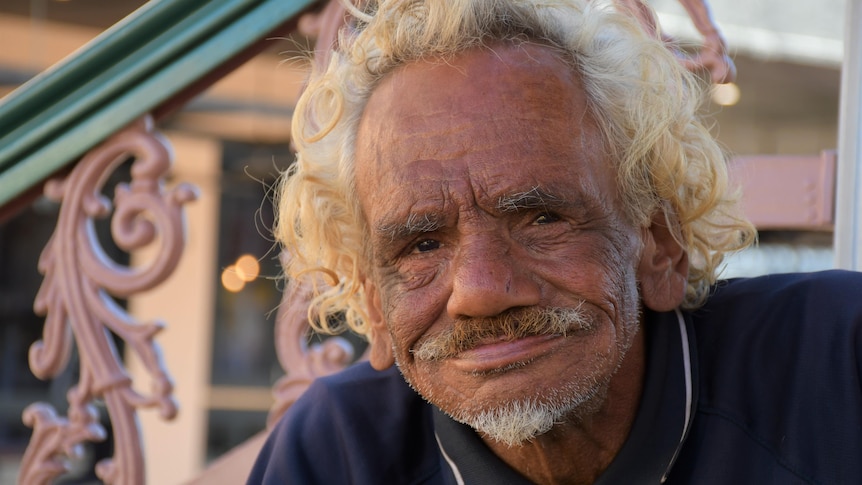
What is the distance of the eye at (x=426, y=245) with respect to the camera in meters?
1.73

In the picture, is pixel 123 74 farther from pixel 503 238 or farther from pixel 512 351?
pixel 512 351

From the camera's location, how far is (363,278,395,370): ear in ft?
6.44

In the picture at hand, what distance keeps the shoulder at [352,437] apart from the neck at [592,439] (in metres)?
0.24

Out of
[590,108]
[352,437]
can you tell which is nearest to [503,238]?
[590,108]

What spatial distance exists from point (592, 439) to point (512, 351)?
280 millimetres

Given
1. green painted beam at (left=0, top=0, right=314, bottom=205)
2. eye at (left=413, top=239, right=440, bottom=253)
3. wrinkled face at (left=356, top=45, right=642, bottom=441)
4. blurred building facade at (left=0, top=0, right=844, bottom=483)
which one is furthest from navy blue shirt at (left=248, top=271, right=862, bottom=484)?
blurred building facade at (left=0, top=0, right=844, bottom=483)

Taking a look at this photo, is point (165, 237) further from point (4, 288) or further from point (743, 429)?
point (4, 288)

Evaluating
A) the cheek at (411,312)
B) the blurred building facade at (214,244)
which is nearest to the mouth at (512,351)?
the cheek at (411,312)

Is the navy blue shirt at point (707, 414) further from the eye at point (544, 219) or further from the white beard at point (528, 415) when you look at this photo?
the eye at point (544, 219)

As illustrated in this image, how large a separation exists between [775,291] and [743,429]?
309 millimetres

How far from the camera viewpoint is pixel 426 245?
174cm

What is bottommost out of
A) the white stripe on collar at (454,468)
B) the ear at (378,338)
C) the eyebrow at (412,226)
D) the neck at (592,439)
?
the white stripe on collar at (454,468)

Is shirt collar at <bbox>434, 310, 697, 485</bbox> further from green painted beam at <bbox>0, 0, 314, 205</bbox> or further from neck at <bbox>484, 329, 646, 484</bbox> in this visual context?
green painted beam at <bbox>0, 0, 314, 205</bbox>

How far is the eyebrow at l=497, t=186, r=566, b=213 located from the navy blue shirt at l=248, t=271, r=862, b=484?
Result: 0.36 m
